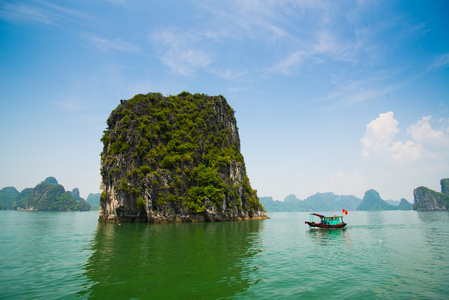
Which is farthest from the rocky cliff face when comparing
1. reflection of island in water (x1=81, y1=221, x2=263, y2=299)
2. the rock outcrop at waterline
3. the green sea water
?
reflection of island in water (x1=81, y1=221, x2=263, y2=299)

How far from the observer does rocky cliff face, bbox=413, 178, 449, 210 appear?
604 feet

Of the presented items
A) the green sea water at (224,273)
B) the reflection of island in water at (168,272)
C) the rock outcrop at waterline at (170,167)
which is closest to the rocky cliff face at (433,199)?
the rock outcrop at waterline at (170,167)

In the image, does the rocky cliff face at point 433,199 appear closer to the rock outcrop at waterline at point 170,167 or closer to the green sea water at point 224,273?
the rock outcrop at waterline at point 170,167

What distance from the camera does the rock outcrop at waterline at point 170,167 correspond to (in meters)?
60.0

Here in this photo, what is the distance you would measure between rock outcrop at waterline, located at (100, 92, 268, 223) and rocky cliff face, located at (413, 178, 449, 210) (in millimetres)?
184659

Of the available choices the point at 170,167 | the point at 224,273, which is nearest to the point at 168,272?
the point at 224,273

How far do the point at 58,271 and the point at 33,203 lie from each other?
777ft

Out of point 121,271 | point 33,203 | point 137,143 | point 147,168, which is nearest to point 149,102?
point 137,143

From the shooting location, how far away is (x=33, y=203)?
200 metres

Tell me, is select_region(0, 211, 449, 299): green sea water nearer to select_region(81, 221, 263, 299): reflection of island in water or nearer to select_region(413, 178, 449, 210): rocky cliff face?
select_region(81, 221, 263, 299): reflection of island in water

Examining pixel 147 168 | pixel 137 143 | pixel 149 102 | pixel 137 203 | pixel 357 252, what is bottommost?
pixel 357 252

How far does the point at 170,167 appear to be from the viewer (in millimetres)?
65000

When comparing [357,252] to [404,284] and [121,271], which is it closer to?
[404,284]

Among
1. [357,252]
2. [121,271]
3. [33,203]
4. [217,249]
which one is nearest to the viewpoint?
[121,271]
